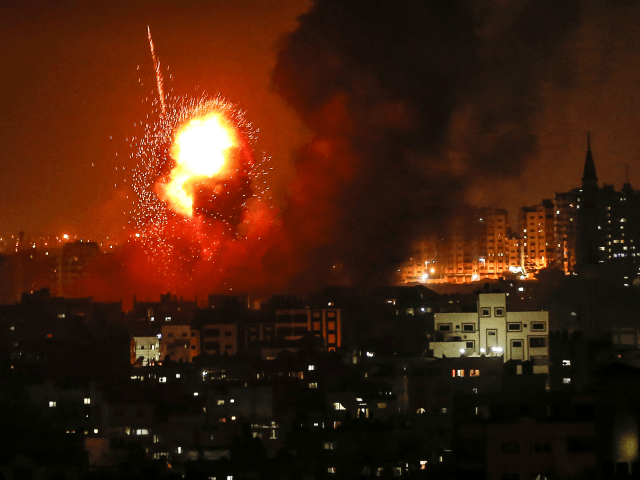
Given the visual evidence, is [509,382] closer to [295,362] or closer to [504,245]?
[295,362]

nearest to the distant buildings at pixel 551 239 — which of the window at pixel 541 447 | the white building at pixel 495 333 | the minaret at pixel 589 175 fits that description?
the minaret at pixel 589 175

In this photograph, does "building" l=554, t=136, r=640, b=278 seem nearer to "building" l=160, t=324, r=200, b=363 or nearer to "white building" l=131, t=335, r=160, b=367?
"building" l=160, t=324, r=200, b=363

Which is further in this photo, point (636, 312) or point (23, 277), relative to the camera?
point (23, 277)

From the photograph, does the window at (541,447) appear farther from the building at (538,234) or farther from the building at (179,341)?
the building at (538,234)

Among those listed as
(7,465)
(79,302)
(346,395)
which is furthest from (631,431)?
(79,302)

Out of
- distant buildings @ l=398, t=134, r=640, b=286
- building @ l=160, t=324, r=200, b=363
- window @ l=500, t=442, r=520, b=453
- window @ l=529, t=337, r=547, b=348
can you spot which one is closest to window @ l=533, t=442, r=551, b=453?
window @ l=500, t=442, r=520, b=453

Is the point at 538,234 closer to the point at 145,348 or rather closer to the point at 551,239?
the point at 551,239
